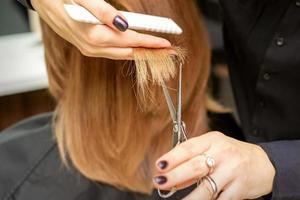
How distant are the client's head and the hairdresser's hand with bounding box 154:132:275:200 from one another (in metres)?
0.25

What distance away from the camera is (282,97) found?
995 mm

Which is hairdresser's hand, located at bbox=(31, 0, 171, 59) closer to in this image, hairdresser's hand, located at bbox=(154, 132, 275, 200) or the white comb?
the white comb

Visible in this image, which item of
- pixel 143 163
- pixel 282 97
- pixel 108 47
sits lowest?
pixel 143 163

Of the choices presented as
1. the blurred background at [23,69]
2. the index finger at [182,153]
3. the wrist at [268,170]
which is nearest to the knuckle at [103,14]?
the index finger at [182,153]

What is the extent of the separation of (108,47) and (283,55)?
0.38 meters

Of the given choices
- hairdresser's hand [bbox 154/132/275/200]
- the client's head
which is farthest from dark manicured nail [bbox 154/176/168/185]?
the client's head

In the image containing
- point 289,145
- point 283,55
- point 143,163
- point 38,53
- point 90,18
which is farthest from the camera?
point 38,53

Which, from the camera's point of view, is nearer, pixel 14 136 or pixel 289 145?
pixel 289 145

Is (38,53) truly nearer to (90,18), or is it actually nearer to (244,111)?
(244,111)

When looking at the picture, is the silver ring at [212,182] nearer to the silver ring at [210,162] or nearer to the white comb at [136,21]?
the silver ring at [210,162]

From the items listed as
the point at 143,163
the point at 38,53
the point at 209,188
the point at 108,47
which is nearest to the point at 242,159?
the point at 209,188

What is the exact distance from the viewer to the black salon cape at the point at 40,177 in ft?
3.33

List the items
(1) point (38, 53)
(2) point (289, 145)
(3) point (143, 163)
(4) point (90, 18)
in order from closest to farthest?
(4) point (90, 18) < (2) point (289, 145) < (3) point (143, 163) < (1) point (38, 53)

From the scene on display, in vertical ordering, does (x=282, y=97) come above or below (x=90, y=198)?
above
